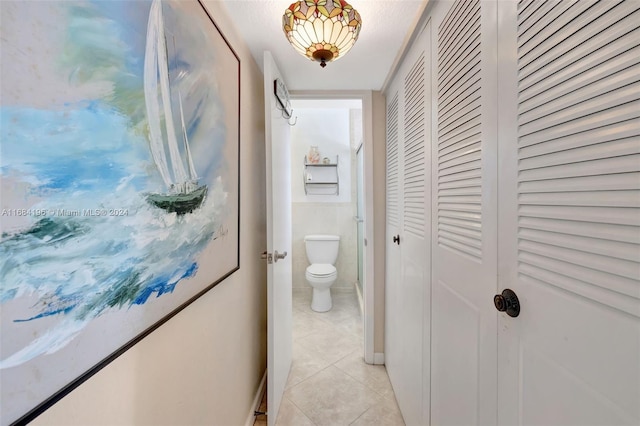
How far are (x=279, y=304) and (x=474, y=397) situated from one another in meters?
1.01

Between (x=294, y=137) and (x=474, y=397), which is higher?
(x=294, y=137)

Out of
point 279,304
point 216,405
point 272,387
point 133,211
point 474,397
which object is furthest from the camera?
point 279,304

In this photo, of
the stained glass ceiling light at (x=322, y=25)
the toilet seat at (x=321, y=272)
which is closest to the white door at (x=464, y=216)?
the stained glass ceiling light at (x=322, y=25)

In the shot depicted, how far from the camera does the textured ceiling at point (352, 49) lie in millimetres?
1033

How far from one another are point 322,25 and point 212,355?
1323 mm

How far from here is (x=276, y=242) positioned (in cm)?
137

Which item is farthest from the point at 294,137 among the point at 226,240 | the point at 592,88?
the point at 592,88

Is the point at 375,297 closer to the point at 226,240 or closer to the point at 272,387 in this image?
the point at 272,387

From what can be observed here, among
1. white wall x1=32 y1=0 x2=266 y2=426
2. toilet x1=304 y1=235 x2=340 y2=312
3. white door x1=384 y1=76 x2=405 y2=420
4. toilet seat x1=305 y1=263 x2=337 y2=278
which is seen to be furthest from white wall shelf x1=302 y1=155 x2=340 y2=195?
white wall x1=32 y1=0 x2=266 y2=426

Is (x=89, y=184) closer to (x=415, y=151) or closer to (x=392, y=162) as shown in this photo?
(x=415, y=151)

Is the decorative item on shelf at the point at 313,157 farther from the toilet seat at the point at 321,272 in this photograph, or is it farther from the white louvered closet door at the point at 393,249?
the white louvered closet door at the point at 393,249

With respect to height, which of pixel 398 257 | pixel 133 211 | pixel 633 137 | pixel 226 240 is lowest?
pixel 398 257

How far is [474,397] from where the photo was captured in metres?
0.73

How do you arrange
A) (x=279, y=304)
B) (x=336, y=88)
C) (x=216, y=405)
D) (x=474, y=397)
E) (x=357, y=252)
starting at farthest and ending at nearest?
1. (x=357, y=252)
2. (x=336, y=88)
3. (x=279, y=304)
4. (x=216, y=405)
5. (x=474, y=397)
